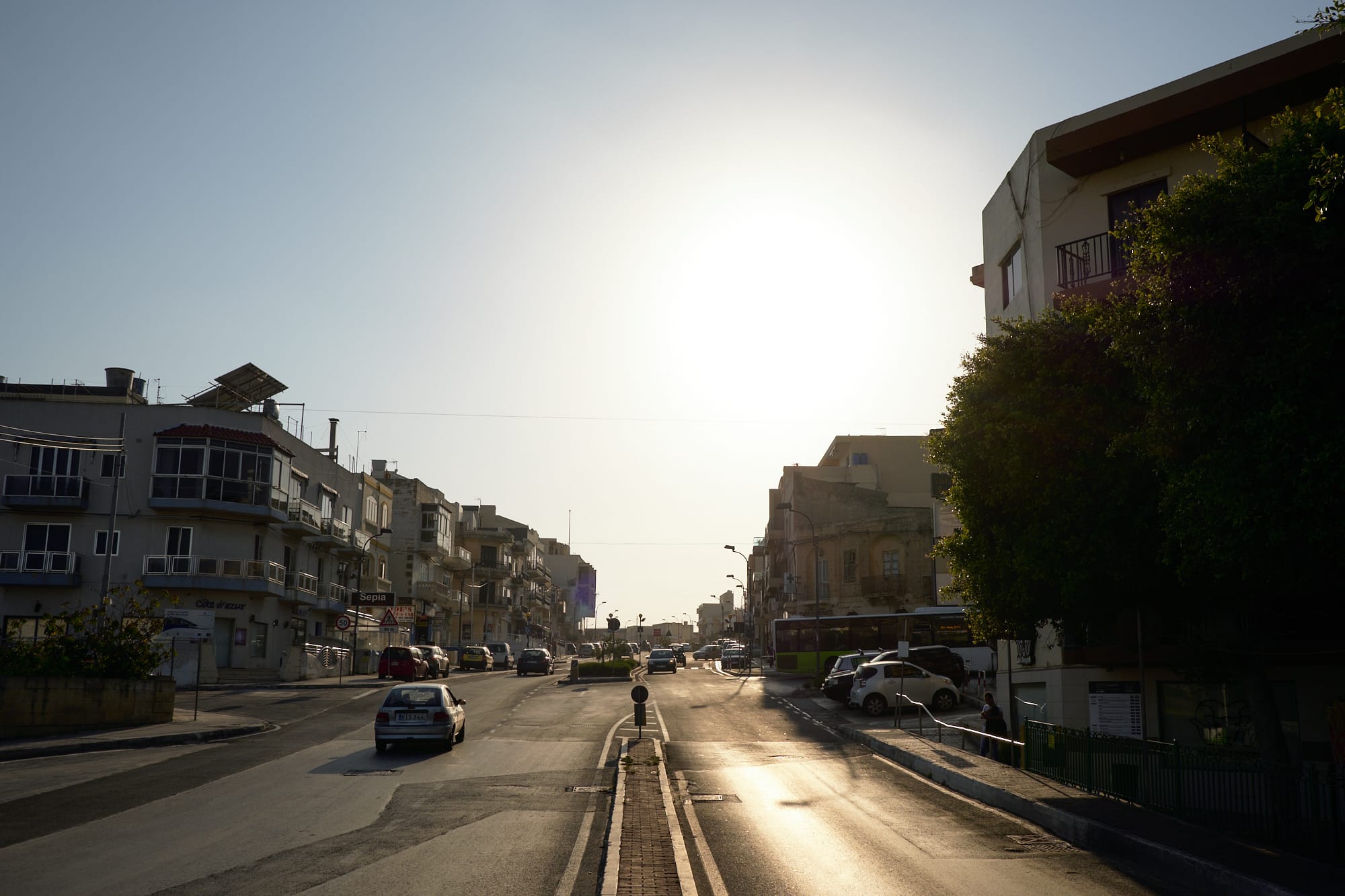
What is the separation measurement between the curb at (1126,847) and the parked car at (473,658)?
47132mm

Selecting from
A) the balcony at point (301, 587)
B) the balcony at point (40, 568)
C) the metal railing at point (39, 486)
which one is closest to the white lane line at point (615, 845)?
the balcony at point (40, 568)

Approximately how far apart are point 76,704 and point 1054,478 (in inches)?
822

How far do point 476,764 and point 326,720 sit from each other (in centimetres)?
1085

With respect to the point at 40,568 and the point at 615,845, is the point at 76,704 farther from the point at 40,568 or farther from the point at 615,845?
the point at 40,568

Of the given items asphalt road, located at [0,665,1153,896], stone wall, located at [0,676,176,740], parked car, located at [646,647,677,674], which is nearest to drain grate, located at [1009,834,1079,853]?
asphalt road, located at [0,665,1153,896]

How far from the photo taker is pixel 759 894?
9.66 m

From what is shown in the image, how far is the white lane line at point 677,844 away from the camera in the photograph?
9.59 metres

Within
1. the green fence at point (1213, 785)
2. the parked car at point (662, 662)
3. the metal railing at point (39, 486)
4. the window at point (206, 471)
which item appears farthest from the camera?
the parked car at point (662, 662)

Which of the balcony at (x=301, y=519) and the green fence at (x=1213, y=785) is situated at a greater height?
the balcony at (x=301, y=519)

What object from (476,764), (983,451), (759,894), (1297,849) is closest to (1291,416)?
(1297,849)

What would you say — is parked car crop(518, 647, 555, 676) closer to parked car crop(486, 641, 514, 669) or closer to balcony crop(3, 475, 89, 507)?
parked car crop(486, 641, 514, 669)

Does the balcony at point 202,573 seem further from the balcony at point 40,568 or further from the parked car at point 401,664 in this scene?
the parked car at point 401,664

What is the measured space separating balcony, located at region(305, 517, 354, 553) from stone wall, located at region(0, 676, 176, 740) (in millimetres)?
29593

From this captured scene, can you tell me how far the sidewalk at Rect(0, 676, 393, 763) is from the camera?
2102cm
